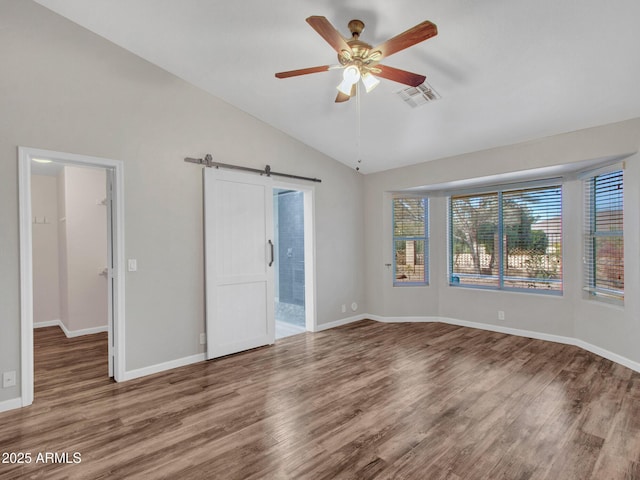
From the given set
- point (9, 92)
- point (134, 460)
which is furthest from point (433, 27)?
point (9, 92)

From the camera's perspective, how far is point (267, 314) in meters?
4.33

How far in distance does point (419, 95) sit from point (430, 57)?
55 centimetres

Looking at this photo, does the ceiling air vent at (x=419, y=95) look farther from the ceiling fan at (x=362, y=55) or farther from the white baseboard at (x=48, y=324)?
the white baseboard at (x=48, y=324)

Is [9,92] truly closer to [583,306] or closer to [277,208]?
[277,208]

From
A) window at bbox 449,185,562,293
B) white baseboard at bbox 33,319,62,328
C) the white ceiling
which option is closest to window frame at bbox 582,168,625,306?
window at bbox 449,185,562,293

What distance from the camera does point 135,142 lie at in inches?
133

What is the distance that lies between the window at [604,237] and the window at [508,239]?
340 mm

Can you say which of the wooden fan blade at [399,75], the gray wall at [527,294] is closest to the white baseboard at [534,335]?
the gray wall at [527,294]

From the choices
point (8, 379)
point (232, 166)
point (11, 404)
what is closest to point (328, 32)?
point (232, 166)

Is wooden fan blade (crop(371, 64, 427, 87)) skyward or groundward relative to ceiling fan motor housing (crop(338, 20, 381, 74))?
groundward

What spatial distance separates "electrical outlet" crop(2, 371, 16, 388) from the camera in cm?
271

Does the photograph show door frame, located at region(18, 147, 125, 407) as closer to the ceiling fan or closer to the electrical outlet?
the electrical outlet

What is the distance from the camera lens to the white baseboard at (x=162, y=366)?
333 cm

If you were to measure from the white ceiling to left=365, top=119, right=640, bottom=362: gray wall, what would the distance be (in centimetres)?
21
